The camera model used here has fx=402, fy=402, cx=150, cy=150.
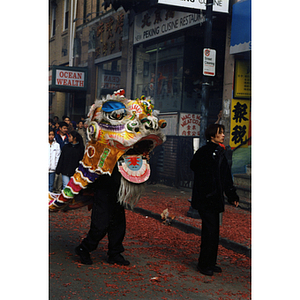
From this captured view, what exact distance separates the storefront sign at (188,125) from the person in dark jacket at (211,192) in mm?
6347

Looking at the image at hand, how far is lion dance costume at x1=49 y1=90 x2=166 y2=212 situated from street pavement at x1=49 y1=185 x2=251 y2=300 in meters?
0.76

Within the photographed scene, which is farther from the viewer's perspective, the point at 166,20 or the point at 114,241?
the point at 166,20

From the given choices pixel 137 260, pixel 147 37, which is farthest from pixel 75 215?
pixel 147 37

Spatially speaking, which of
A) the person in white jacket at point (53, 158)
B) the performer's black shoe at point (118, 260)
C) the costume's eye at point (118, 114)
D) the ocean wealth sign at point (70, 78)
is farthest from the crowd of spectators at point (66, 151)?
Result: the performer's black shoe at point (118, 260)

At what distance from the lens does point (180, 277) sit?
13.1ft

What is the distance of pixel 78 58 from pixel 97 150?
115 cm

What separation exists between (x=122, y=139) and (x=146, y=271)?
4.58ft

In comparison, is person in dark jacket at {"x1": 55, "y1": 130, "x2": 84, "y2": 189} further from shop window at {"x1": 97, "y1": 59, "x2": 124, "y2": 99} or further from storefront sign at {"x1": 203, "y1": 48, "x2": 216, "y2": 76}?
storefront sign at {"x1": 203, "y1": 48, "x2": 216, "y2": 76}

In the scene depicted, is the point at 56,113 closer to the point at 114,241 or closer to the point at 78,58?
the point at 78,58

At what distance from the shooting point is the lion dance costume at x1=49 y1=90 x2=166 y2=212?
12.7 feet

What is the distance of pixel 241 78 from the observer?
7172 mm

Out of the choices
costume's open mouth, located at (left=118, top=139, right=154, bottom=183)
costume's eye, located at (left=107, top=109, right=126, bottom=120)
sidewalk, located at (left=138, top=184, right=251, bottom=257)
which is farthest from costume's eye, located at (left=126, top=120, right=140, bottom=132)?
sidewalk, located at (left=138, top=184, right=251, bottom=257)

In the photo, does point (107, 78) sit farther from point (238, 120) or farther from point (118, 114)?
point (238, 120)

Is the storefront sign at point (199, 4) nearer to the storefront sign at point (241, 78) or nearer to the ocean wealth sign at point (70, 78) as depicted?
the storefront sign at point (241, 78)
